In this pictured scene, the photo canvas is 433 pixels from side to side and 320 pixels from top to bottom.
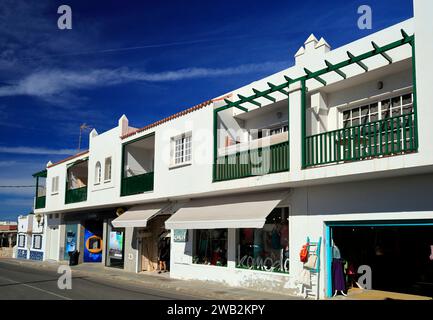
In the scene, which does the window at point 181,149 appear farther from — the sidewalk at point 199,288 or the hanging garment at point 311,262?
Answer: the hanging garment at point 311,262

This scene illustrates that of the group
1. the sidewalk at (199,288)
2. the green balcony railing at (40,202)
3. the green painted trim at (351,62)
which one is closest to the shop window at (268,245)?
the sidewalk at (199,288)

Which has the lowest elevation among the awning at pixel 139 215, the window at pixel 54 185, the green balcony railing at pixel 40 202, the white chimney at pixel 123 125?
the awning at pixel 139 215

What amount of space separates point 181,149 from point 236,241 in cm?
507

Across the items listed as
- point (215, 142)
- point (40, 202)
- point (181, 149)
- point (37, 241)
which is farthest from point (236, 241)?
point (37, 241)

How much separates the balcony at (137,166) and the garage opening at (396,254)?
996 centimetres

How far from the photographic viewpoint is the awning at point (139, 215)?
20266 mm

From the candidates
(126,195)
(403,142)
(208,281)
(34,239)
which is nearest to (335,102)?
(403,142)

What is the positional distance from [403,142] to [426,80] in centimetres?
155

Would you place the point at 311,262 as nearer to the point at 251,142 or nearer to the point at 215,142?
the point at 251,142

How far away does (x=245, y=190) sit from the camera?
15.8 m

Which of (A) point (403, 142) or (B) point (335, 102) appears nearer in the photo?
(A) point (403, 142)

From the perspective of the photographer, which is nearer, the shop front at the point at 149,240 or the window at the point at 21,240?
the shop front at the point at 149,240

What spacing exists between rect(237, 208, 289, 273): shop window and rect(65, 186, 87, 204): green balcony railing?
14.4 meters
